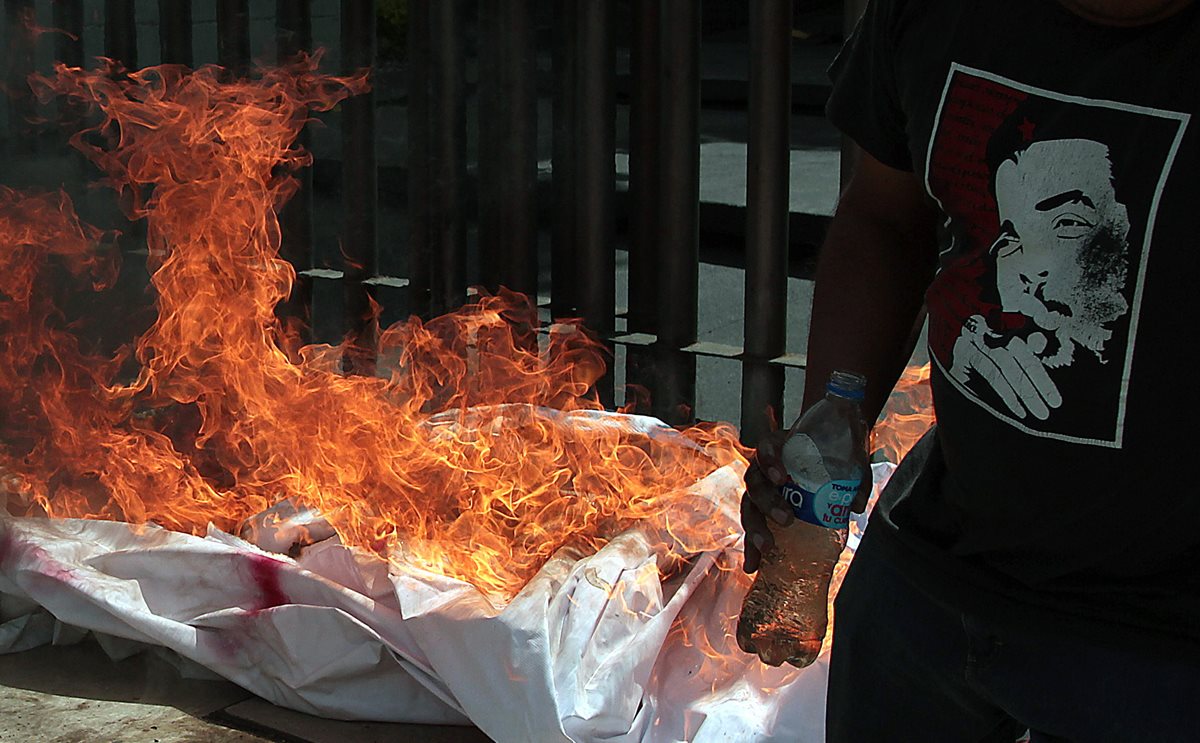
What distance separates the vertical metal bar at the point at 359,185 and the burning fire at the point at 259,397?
0.11 m

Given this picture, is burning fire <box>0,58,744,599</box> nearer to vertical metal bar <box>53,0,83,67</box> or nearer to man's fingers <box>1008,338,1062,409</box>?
vertical metal bar <box>53,0,83,67</box>

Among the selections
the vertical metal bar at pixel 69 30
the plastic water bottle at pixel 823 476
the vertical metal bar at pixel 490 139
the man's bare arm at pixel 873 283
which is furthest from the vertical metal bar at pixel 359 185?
the man's bare arm at pixel 873 283

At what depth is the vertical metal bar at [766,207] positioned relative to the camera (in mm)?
4055

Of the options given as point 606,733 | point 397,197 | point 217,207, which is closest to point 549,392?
point 217,207

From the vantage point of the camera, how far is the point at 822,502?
1.99 metres

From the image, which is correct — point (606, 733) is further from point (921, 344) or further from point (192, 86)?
point (921, 344)

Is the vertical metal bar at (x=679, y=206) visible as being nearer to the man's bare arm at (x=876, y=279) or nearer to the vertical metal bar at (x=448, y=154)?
the vertical metal bar at (x=448, y=154)

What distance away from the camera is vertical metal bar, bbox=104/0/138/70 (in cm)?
534

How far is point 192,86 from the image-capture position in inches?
190

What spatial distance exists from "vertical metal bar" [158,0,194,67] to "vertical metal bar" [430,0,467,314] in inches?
44.7

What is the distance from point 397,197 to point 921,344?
404 cm

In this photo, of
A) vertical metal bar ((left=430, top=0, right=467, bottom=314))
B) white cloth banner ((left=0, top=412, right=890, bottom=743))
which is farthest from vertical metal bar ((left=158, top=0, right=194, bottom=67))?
white cloth banner ((left=0, top=412, right=890, bottom=743))

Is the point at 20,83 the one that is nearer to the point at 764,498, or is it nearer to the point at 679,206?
the point at 679,206

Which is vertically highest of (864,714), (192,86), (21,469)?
(192,86)
